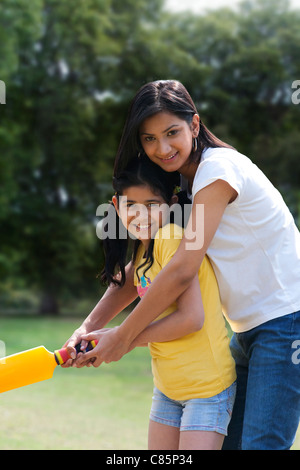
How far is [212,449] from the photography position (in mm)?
1992

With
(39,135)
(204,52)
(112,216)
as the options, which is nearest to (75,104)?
(39,135)

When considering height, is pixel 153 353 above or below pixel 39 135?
below

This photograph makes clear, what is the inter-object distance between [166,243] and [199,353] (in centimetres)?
38

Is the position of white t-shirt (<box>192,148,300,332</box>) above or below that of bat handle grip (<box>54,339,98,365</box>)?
above

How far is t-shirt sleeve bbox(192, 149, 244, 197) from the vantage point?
75.6 inches

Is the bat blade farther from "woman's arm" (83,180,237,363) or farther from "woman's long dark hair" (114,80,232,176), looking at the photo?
"woman's long dark hair" (114,80,232,176)

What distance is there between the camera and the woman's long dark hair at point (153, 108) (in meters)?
2.05

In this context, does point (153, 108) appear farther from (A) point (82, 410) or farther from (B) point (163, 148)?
(A) point (82, 410)

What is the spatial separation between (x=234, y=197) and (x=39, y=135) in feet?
71.9

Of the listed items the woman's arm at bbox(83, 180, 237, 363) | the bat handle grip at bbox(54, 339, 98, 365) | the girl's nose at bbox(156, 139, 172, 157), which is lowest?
the bat handle grip at bbox(54, 339, 98, 365)

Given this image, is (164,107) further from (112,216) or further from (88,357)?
(88,357)

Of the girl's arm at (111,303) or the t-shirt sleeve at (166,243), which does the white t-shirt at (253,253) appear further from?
the girl's arm at (111,303)

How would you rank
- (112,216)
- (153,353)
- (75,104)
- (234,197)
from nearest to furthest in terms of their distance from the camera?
(234,197) → (153,353) → (112,216) → (75,104)

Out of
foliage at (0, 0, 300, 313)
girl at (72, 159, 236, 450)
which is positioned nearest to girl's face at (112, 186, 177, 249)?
girl at (72, 159, 236, 450)
